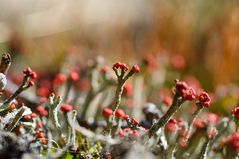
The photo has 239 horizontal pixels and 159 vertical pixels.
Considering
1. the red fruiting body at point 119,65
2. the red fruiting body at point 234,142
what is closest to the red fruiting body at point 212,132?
the red fruiting body at point 234,142

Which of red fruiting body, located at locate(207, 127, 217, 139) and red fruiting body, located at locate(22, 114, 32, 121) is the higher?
red fruiting body, located at locate(207, 127, 217, 139)

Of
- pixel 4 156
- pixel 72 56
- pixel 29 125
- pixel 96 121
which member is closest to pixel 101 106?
pixel 96 121

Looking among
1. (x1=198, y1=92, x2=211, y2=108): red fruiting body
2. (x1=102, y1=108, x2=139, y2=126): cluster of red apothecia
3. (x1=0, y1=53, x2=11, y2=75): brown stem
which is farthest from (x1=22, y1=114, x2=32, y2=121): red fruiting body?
(x1=198, y1=92, x2=211, y2=108): red fruiting body

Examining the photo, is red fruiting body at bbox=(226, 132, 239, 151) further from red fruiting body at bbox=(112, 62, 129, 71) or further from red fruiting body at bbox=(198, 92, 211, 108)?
red fruiting body at bbox=(112, 62, 129, 71)

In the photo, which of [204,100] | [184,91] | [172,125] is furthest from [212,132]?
[184,91]

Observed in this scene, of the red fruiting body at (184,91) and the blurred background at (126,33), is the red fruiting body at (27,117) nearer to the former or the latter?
the red fruiting body at (184,91)

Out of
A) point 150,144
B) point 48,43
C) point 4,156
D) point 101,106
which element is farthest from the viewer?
point 48,43

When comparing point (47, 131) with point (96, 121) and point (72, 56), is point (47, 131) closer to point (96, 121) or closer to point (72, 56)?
point (96, 121)

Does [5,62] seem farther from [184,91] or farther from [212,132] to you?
[212,132]
